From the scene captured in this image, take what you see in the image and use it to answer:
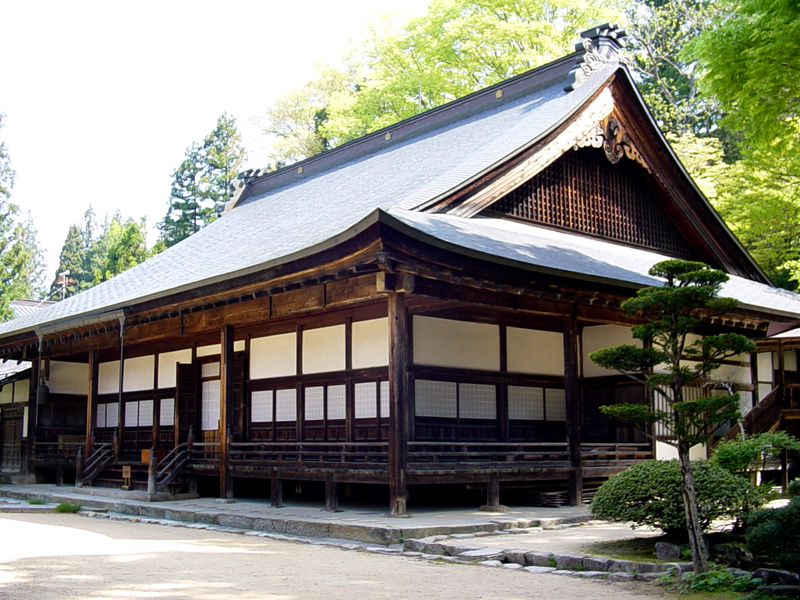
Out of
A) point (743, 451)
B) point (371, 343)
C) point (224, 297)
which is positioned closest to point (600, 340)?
point (371, 343)

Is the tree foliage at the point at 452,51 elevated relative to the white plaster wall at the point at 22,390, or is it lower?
elevated

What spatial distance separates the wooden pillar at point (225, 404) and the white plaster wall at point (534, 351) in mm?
5393

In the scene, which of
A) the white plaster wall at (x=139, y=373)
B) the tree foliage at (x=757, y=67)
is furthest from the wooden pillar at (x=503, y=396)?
the white plaster wall at (x=139, y=373)

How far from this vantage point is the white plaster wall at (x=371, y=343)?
15055mm

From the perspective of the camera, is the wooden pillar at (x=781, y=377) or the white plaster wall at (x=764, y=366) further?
the white plaster wall at (x=764, y=366)

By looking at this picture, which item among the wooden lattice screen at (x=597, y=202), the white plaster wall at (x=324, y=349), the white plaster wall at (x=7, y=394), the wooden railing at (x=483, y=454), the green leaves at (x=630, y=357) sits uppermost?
the wooden lattice screen at (x=597, y=202)

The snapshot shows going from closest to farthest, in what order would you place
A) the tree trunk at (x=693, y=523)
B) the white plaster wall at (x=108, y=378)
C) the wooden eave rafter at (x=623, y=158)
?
the tree trunk at (x=693, y=523) < the wooden eave rafter at (x=623, y=158) < the white plaster wall at (x=108, y=378)

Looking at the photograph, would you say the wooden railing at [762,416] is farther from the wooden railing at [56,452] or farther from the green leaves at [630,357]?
the wooden railing at [56,452]

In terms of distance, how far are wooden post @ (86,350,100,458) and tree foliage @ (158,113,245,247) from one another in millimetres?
30391

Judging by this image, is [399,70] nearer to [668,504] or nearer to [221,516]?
[221,516]

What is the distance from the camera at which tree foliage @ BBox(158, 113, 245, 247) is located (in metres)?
51.3

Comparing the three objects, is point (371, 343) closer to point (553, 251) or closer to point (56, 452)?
point (553, 251)

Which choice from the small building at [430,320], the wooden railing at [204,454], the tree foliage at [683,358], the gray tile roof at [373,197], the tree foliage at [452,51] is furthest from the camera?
the tree foliage at [452,51]

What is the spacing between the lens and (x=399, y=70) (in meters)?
40.3
